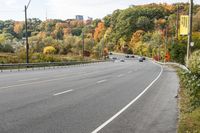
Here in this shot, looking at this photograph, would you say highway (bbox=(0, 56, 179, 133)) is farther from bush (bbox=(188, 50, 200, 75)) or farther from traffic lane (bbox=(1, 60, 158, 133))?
bush (bbox=(188, 50, 200, 75))

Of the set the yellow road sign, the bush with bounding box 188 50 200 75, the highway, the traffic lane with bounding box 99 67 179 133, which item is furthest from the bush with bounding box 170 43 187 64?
the traffic lane with bounding box 99 67 179 133

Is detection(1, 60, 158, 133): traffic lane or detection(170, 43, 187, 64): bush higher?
detection(170, 43, 187, 64): bush

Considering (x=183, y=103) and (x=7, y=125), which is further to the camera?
(x=183, y=103)

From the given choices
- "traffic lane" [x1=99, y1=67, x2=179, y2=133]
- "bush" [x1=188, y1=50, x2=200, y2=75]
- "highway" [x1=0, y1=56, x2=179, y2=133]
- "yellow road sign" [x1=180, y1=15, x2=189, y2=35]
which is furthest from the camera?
"yellow road sign" [x1=180, y1=15, x2=189, y2=35]

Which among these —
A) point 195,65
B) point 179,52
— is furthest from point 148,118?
point 179,52

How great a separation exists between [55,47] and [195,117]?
430ft

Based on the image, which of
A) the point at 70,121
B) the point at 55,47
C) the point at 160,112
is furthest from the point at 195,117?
the point at 55,47

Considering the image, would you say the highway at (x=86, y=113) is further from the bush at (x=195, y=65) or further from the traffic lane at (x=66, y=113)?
the bush at (x=195, y=65)

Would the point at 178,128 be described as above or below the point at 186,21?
below

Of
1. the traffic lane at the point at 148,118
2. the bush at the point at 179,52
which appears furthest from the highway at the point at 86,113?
the bush at the point at 179,52

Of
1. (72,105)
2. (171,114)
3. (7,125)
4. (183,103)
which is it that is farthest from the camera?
(183,103)

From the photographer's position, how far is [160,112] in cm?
1396

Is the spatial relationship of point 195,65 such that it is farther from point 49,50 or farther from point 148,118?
point 49,50

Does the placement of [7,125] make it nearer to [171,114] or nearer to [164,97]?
[171,114]
